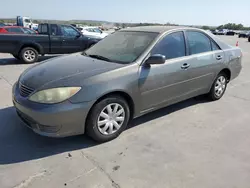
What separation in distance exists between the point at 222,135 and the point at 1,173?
119 inches

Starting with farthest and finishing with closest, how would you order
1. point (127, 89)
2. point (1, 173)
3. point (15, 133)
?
1. point (15, 133)
2. point (127, 89)
3. point (1, 173)

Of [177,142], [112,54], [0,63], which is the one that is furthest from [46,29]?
[177,142]

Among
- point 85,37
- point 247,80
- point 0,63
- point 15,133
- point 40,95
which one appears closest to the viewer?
point 40,95

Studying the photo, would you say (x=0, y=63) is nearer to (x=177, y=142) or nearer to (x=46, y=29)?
(x=46, y=29)

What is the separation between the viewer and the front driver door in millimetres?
3461

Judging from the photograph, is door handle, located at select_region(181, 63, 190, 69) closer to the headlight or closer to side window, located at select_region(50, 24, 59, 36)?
the headlight

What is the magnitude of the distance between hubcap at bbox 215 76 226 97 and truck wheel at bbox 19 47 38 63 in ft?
23.7

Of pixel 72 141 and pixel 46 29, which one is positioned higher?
pixel 46 29

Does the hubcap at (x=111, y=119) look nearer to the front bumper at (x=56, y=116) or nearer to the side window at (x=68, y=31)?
the front bumper at (x=56, y=116)

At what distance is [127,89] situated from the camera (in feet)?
10.6

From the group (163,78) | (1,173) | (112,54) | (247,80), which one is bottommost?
(1,173)

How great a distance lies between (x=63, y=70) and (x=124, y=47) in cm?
111

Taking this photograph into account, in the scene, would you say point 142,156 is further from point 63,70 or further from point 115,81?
point 63,70

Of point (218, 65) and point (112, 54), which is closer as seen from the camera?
point (112, 54)
